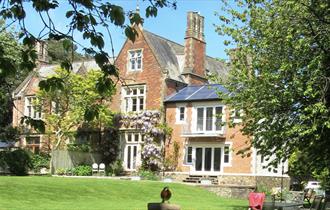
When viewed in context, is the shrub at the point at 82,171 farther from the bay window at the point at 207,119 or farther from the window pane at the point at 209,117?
the window pane at the point at 209,117

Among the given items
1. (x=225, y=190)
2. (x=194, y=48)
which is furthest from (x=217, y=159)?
(x=194, y=48)

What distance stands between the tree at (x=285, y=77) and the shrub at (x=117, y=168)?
21.3 meters

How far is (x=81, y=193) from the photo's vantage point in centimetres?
2728

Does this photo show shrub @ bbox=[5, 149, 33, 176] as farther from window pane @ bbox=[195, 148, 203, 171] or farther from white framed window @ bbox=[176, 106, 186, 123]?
window pane @ bbox=[195, 148, 203, 171]

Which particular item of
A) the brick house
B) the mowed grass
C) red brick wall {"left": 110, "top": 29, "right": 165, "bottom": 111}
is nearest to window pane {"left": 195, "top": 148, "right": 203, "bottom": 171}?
the brick house

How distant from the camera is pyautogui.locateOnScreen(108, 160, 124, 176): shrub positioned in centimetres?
4370

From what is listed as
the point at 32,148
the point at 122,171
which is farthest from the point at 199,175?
the point at 32,148

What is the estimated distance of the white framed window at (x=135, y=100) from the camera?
44938mm

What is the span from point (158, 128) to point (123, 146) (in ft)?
12.6

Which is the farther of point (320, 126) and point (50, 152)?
point (50, 152)

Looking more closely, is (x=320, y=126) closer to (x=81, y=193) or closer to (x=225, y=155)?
(x=81, y=193)

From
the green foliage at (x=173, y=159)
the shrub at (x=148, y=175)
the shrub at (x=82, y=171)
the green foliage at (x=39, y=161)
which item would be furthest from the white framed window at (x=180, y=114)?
the green foliage at (x=39, y=161)

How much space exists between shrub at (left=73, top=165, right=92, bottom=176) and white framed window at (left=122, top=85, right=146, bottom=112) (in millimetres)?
5799

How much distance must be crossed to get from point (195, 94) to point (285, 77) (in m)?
21.5
